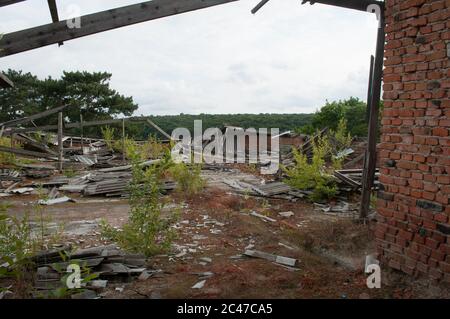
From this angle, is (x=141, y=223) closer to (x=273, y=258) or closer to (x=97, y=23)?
(x=273, y=258)

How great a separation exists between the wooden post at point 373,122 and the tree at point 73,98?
1182 inches

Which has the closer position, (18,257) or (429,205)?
(18,257)

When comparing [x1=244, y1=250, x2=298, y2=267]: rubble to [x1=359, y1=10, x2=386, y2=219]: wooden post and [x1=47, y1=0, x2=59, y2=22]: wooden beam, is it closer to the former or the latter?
[x1=359, y1=10, x2=386, y2=219]: wooden post

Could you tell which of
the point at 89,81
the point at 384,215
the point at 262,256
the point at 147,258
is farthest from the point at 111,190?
the point at 89,81

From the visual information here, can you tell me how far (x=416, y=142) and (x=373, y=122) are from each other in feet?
8.02

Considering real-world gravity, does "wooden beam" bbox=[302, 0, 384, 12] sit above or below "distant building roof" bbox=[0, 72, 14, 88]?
above

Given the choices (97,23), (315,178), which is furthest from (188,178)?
(97,23)

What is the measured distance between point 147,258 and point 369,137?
4220 mm

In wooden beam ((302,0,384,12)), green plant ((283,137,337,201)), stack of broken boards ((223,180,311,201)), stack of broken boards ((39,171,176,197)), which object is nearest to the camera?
wooden beam ((302,0,384,12))

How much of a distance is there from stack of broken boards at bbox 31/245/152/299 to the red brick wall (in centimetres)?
301

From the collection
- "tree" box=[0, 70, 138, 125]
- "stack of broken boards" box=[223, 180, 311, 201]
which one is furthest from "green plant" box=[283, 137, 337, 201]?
"tree" box=[0, 70, 138, 125]

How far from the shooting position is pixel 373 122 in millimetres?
6016

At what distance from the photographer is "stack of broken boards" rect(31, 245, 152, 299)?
12.0 ft
